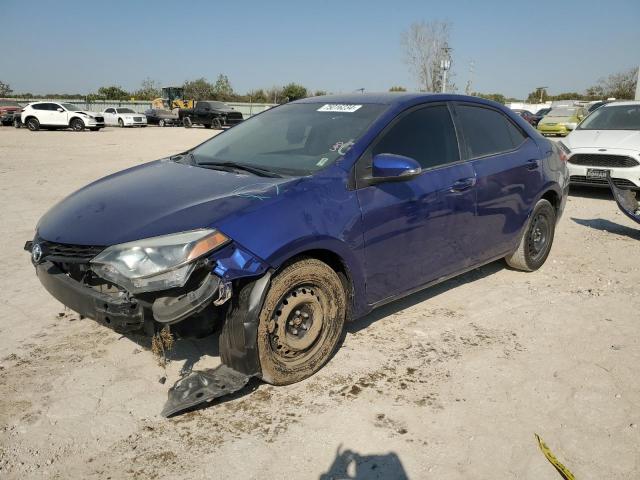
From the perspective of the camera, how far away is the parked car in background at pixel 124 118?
115 feet

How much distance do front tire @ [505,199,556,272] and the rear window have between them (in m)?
0.75

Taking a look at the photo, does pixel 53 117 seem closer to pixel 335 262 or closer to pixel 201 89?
pixel 335 262

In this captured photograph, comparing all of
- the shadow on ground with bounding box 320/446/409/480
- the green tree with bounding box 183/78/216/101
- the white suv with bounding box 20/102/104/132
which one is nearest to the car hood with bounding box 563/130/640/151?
the shadow on ground with bounding box 320/446/409/480

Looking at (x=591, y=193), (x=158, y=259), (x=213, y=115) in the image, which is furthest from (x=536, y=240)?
(x=213, y=115)

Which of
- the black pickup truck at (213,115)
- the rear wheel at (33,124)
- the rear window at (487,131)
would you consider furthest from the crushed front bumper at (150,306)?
the black pickup truck at (213,115)

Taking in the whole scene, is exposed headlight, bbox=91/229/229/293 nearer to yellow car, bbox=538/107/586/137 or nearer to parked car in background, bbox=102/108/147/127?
yellow car, bbox=538/107/586/137

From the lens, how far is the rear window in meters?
4.23

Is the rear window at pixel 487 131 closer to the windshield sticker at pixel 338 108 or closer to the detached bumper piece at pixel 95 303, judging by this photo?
the windshield sticker at pixel 338 108

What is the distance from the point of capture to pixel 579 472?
2.40m

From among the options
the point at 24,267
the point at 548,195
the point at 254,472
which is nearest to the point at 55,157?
the point at 24,267

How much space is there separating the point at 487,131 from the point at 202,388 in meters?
3.19

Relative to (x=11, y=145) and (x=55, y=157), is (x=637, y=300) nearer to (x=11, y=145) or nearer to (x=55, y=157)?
(x=55, y=157)

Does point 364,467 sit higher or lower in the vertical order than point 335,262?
lower

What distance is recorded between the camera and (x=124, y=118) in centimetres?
3525
